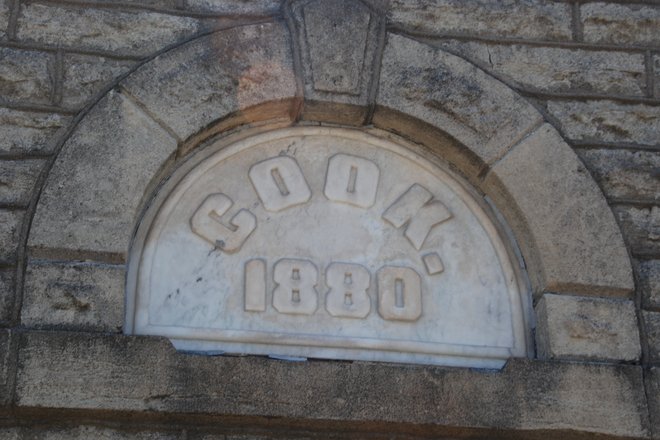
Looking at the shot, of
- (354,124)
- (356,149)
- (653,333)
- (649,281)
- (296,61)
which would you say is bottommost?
(653,333)

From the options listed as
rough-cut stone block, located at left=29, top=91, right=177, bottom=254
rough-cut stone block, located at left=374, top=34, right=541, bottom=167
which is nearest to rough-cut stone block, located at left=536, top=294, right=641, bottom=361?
rough-cut stone block, located at left=374, top=34, right=541, bottom=167

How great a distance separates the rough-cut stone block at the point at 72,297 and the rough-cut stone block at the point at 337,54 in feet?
3.80

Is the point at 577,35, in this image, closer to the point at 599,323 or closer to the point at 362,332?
the point at 599,323

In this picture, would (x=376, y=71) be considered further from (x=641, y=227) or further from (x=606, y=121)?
(x=641, y=227)

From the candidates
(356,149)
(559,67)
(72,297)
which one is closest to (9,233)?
(72,297)

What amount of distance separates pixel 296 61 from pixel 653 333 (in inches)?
70.2

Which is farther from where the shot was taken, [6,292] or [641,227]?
[641,227]

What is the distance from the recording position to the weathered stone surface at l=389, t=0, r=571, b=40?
203 inches

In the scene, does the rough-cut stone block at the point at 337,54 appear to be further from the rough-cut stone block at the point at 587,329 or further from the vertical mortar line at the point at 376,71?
the rough-cut stone block at the point at 587,329

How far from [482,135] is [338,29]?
0.75 metres

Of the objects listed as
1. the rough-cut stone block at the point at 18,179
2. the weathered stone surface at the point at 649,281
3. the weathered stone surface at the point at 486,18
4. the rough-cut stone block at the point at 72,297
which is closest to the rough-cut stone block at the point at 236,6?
the weathered stone surface at the point at 486,18

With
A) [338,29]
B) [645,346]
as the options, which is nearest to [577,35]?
[338,29]

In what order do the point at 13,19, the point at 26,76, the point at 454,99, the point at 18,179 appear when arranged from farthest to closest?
the point at 454,99
the point at 13,19
the point at 26,76
the point at 18,179

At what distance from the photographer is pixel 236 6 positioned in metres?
5.06
